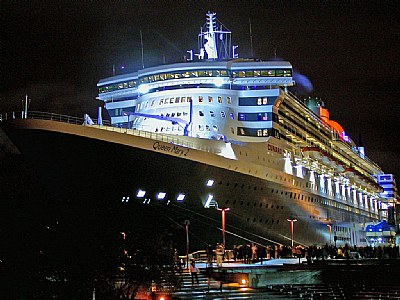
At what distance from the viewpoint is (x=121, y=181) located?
25.0 metres

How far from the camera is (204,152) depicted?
90.2 feet

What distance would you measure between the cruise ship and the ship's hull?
0.05 meters

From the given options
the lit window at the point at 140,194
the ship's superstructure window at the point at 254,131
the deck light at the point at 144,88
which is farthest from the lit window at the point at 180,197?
the deck light at the point at 144,88

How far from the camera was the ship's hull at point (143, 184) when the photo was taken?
78.0 ft

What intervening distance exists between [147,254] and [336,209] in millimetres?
32212

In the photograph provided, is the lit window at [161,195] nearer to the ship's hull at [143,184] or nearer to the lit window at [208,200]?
the ship's hull at [143,184]

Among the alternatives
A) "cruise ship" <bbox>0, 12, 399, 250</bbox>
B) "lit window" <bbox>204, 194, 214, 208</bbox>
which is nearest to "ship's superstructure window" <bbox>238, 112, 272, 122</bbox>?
"cruise ship" <bbox>0, 12, 399, 250</bbox>

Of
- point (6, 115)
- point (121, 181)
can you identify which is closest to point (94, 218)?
point (121, 181)

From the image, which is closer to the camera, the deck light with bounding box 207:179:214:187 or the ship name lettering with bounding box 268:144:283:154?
the deck light with bounding box 207:179:214:187

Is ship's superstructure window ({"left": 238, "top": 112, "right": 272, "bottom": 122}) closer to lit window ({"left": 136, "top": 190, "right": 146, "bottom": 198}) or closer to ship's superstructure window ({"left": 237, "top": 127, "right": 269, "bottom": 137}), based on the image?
ship's superstructure window ({"left": 237, "top": 127, "right": 269, "bottom": 137})

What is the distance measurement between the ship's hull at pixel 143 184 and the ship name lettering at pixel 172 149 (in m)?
0.15

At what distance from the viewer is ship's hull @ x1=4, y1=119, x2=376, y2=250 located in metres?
23.8

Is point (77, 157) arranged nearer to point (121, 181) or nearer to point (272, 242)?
point (121, 181)

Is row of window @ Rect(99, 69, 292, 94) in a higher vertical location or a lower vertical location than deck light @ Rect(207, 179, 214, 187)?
higher
